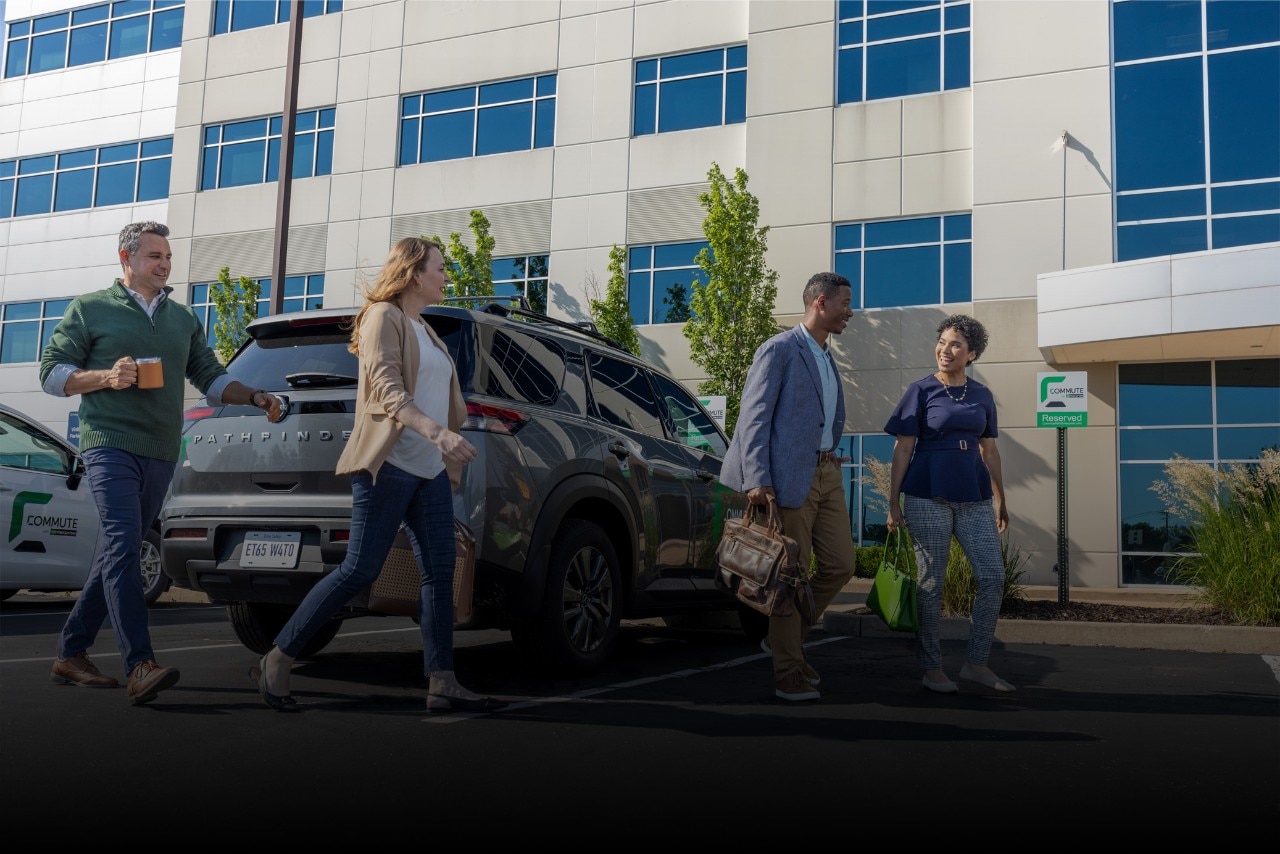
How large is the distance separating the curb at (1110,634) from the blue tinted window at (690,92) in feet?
46.8

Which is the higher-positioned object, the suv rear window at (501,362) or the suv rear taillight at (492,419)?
the suv rear window at (501,362)

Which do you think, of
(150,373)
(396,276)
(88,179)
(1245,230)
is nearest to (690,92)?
(1245,230)

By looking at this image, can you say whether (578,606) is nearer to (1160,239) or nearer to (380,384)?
(380,384)

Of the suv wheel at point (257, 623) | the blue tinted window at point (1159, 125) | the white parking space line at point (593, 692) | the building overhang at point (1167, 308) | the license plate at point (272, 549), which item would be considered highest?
the blue tinted window at point (1159, 125)

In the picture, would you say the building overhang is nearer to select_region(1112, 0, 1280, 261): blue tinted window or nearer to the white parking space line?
select_region(1112, 0, 1280, 261): blue tinted window

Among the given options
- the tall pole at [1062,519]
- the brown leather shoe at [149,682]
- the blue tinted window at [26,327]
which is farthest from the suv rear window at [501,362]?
the blue tinted window at [26,327]

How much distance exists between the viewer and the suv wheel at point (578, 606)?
5355 millimetres

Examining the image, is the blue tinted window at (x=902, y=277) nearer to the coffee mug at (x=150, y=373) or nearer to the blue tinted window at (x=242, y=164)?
the blue tinted window at (x=242, y=164)

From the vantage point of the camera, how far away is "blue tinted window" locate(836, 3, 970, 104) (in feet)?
64.1

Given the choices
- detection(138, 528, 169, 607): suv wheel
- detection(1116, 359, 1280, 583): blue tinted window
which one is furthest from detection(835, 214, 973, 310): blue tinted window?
detection(138, 528, 169, 607): suv wheel

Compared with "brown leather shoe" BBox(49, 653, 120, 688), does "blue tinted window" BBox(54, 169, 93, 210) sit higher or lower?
higher

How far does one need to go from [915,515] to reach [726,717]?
1672 mm

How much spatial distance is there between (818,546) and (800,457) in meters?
0.47

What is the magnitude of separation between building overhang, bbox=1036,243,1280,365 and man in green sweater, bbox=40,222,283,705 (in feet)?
46.5
